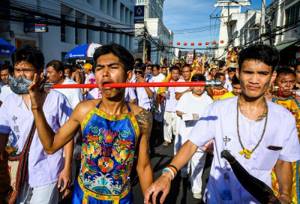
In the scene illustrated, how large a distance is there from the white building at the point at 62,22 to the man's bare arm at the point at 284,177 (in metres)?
9.89

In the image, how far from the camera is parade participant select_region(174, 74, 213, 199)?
432cm

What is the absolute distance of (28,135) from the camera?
2369 mm

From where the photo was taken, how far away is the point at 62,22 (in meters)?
14.2

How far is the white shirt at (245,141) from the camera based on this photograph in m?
1.84

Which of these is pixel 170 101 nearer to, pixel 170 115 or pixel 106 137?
pixel 170 115

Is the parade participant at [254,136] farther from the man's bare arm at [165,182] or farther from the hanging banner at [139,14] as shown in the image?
the hanging banner at [139,14]

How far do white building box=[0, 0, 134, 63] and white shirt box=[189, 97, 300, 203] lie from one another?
9.41 m

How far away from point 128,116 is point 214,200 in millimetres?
977

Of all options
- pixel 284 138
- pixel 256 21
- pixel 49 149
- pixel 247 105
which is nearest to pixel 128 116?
pixel 49 149

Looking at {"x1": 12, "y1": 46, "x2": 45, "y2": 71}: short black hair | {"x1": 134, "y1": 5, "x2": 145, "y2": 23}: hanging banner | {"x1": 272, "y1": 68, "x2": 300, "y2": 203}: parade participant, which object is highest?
{"x1": 134, "y1": 5, "x2": 145, "y2": 23}: hanging banner

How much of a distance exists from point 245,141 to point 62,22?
1443 centimetres

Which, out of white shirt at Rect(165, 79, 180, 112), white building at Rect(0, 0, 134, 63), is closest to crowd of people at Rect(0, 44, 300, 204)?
white shirt at Rect(165, 79, 180, 112)

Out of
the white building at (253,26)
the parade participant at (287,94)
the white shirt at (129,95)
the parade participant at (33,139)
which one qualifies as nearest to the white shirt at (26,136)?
the parade participant at (33,139)

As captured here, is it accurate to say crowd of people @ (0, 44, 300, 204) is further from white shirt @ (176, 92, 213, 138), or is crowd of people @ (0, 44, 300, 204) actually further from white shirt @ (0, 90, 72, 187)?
white shirt @ (176, 92, 213, 138)
